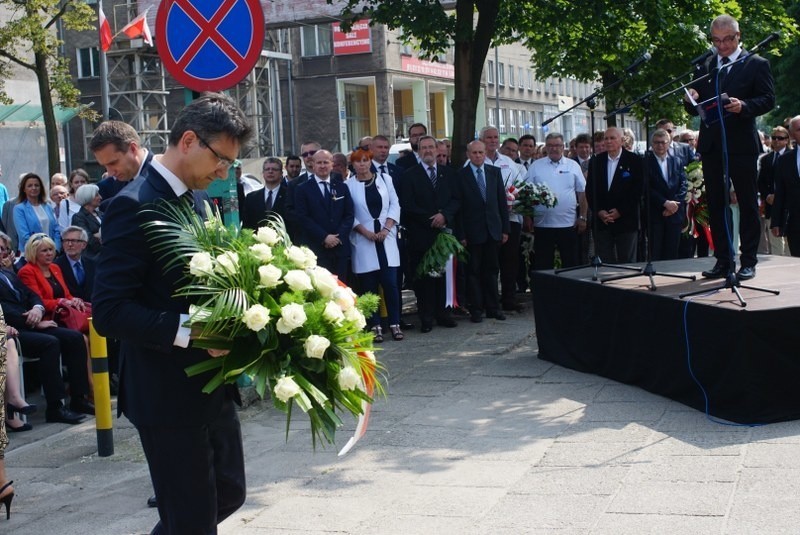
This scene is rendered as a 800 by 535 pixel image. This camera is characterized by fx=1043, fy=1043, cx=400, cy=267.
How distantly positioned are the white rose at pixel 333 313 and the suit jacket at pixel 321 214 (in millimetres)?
7593

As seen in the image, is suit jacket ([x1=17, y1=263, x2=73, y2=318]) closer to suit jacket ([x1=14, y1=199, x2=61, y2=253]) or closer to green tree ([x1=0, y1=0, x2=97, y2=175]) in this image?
suit jacket ([x1=14, y1=199, x2=61, y2=253])

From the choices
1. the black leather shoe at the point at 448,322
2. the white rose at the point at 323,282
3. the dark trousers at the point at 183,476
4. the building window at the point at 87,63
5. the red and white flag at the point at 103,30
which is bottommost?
the black leather shoe at the point at 448,322

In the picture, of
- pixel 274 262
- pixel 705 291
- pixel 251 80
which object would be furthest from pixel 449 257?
pixel 251 80

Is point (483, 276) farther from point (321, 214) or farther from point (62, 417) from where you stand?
point (62, 417)

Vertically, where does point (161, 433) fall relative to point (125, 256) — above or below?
below

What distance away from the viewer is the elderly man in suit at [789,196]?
12836mm

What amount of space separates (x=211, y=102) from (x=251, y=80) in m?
43.5

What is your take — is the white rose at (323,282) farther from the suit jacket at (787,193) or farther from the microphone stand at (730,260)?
the suit jacket at (787,193)

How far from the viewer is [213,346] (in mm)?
3838

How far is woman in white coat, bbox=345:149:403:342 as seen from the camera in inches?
469

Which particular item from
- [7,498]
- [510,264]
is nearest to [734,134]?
[510,264]

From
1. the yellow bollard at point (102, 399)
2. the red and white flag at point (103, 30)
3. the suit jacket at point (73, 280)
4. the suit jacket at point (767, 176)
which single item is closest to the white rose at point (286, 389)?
the yellow bollard at point (102, 399)

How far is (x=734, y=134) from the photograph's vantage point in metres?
8.75

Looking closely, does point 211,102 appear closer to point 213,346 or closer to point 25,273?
point 213,346
